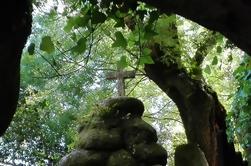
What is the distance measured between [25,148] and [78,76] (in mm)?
2816

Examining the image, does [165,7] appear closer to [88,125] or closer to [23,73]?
[88,125]

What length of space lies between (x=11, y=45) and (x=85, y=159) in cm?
494

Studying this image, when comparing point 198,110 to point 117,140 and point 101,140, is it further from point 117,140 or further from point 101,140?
point 101,140

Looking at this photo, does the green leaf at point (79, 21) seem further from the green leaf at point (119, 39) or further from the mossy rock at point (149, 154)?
the mossy rock at point (149, 154)

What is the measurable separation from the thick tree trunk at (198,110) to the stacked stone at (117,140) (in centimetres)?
68

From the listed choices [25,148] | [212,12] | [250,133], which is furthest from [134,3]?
[25,148]

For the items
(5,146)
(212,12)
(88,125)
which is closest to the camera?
(212,12)

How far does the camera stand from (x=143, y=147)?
662 cm

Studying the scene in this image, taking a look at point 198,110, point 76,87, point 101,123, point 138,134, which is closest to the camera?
point 138,134

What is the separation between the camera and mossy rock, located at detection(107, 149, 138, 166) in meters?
6.38

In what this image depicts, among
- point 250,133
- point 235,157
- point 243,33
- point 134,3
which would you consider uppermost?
point 235,157

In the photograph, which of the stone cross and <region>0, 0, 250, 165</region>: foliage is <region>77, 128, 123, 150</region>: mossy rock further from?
the stone cross

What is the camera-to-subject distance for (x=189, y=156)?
650 cm

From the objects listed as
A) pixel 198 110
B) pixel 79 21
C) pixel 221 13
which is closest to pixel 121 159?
pixel 198 110
